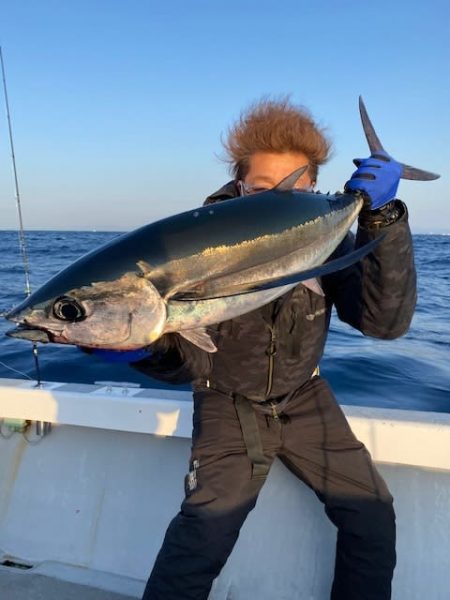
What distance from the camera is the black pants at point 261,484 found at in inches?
83.3

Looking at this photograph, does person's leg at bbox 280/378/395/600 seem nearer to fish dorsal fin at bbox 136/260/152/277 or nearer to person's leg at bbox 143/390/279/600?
person's leg at bbox 143/390/279/600

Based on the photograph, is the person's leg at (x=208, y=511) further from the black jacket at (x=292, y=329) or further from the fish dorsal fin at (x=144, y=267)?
the fish dorsal fin at (x=144, y=267)

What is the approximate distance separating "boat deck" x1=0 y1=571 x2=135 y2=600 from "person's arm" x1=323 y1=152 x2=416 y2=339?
6.34ft

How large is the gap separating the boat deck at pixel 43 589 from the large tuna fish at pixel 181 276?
1655 mm

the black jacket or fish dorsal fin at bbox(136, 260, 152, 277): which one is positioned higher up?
fish dorsal fin at bbox(136, 260, 152, 277)

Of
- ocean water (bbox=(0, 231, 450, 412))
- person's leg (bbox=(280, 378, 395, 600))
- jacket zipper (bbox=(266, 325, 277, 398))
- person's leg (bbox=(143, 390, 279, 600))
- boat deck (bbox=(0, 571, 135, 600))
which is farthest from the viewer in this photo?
ocean water (bbox=(0, 231, 450, 412))

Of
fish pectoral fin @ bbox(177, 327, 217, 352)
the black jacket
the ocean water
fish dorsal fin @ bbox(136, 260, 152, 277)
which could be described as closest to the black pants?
the black jacket

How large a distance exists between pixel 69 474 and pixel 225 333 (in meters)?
1.54

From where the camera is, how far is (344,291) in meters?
2.57

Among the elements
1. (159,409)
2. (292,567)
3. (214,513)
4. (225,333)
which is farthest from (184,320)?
(292,567)

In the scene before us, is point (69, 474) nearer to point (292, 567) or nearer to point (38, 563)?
point (38, 563)

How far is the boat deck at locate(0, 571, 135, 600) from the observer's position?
2641 mm

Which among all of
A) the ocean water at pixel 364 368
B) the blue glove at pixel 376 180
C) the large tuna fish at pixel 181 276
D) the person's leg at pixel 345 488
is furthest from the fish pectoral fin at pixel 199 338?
the ocean water at pixel 364 368

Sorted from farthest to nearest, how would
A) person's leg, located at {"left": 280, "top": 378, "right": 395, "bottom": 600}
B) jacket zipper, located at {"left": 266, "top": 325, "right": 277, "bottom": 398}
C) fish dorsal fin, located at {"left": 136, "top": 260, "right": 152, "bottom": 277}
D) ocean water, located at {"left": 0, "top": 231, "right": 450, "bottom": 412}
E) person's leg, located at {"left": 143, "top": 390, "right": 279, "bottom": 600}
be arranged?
ocean water, located at {"left": 0, "top": 231, "right": 450, "bottom": 412} → jacket zipper, located at {"left": 266, "top": 325, "right": 277, "bottom": 398} → person's leg, located at {"left": 280, "top": 378, "right": 395, "bottom": 600} → person's leg, located at {"left": 143, "top": 390, "right": 279, "bottom": 600} → fish dorsal fin, located at {"left": 136, "top": 260, "right": 152, "bottom": 277}
